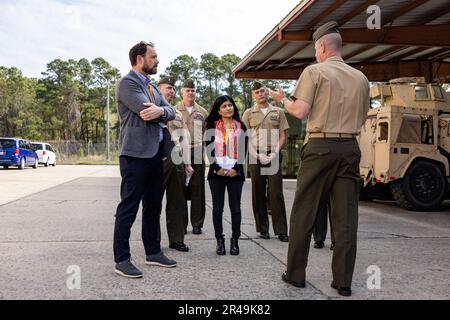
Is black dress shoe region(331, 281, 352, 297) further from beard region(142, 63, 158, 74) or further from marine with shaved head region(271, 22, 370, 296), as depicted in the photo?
beard region(142, 63, 158, 74)

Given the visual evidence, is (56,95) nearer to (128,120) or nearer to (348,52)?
(348,52)

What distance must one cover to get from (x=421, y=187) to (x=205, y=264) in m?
5.90

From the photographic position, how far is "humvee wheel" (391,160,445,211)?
8.54m

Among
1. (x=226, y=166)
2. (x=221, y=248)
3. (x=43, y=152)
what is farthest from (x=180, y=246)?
(x=43, y=152)

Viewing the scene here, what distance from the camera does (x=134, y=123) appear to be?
3826 millimetres

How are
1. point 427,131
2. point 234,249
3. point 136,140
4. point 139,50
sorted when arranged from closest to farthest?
point 136,140 < point 139,50 < point 234,249 < point 427,131

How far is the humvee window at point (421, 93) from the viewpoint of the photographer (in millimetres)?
9070

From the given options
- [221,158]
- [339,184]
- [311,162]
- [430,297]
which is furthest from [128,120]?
[430,297]

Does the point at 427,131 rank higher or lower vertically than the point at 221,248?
higher

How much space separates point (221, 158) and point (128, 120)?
123 centimetres

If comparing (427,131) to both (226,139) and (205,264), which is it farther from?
(205,264)

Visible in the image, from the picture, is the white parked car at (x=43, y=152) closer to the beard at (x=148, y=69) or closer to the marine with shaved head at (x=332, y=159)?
the beard at (x=148, y=69)

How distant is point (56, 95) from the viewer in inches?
2394

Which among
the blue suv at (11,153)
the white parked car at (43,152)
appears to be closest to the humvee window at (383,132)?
the blue suv at (11,153)
